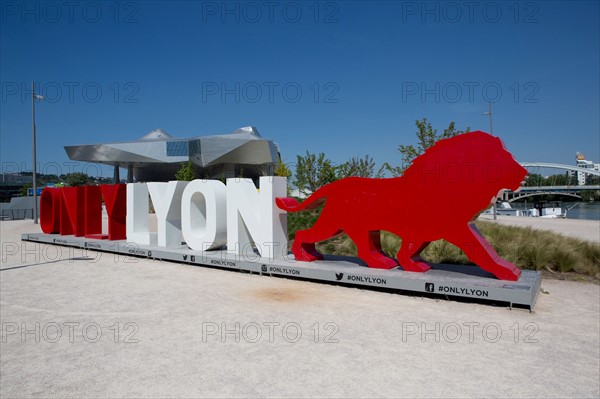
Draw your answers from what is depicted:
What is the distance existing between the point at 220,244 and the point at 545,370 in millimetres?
9807

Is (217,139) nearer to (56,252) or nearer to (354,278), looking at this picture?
(56,252)

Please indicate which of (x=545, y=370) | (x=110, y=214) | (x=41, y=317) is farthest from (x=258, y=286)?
(x=110, y=214)

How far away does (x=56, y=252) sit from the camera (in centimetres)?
1554

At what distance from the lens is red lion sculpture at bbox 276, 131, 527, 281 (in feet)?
27.1

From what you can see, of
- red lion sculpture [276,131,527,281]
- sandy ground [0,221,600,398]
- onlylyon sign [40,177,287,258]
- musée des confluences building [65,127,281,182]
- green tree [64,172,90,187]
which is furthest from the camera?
green tree [64,172,90,187]

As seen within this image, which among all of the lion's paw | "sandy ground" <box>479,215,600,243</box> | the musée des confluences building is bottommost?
"sandy ground" <box>479,215,600,243</box>

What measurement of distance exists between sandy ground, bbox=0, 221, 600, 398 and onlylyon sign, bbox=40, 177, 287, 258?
226 cm

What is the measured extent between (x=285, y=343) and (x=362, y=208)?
15.7 feet
